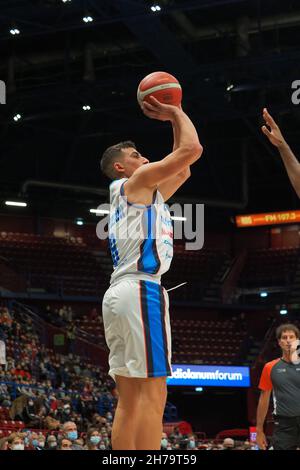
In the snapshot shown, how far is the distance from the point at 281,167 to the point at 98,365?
10873mm

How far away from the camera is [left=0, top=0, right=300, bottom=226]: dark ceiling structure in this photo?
1989 centimetres

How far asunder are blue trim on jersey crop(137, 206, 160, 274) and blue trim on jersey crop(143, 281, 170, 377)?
96mm

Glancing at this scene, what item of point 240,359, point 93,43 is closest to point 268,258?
point 240,359

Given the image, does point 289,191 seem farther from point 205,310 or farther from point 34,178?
point 34,178

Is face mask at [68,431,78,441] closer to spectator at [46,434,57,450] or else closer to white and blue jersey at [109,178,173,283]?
spectator at [46,434,57,450]

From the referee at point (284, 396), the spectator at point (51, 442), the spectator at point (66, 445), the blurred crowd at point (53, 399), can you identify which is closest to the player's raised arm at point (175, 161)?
the referee at point (284, 396)

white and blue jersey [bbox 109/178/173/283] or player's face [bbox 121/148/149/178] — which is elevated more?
player's face [bbox 121/148/149/178]

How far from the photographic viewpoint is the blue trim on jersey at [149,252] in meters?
5.41

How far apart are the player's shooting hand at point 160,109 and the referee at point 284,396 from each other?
4065mm

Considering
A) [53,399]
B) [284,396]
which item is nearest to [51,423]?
[53,399]

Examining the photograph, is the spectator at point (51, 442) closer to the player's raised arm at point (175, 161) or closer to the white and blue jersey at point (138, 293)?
the white and blue jersey at point (138, 293)

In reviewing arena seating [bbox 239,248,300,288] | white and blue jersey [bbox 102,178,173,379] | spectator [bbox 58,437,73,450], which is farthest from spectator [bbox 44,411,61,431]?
arena seating [bbox 239,248,300,288]

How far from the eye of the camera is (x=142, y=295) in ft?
17.4

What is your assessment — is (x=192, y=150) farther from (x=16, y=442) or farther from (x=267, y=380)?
(x=16, y=442)
